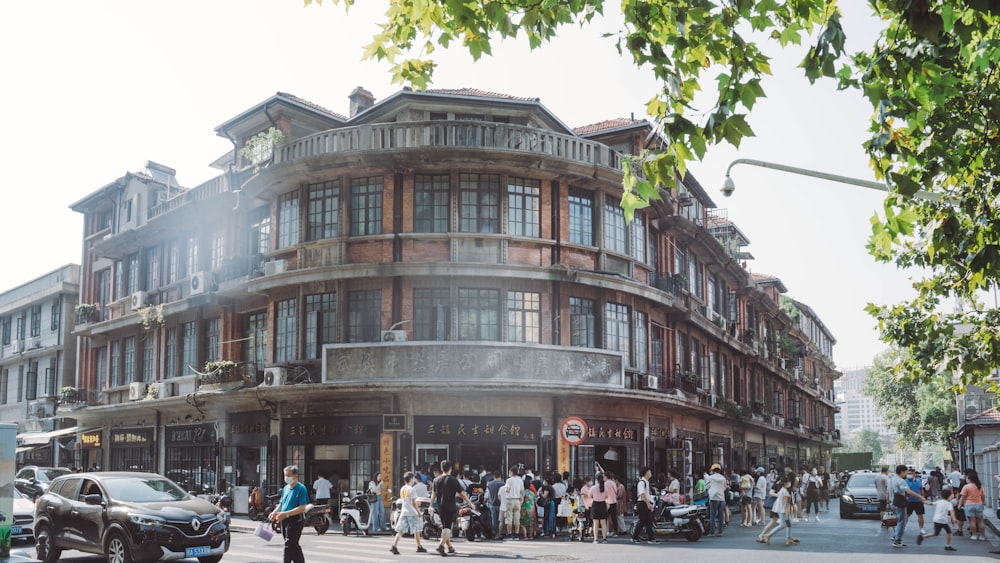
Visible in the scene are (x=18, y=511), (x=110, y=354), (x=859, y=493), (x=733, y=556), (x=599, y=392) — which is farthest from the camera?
(x=110, y=354)

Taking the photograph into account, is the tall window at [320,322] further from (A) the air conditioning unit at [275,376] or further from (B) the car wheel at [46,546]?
(B) the car wheel at [46,546]

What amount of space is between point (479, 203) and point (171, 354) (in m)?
14.4

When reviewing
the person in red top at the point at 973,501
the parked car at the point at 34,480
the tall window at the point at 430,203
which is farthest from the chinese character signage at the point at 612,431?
the parked car at the point at 34,480

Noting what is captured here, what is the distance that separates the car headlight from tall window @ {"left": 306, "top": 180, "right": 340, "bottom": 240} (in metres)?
14.0

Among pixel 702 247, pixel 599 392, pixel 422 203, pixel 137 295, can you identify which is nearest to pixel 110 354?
pixel 137 295

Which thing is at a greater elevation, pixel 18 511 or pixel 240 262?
pixel 240 262

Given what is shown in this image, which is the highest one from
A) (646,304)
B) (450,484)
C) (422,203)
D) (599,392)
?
(422,203)

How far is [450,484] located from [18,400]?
3866cm

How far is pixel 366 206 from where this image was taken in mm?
26875

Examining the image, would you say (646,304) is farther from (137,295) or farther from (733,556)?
(137,295)

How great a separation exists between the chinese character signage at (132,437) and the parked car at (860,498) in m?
24.4

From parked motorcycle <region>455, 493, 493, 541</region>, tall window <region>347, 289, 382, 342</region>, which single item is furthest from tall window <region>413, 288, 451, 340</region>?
parked motorcycle <region>455, 493, 493, 541</region>

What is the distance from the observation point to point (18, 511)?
752 inches

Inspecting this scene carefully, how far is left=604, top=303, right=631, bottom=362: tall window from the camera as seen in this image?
27.9 m
